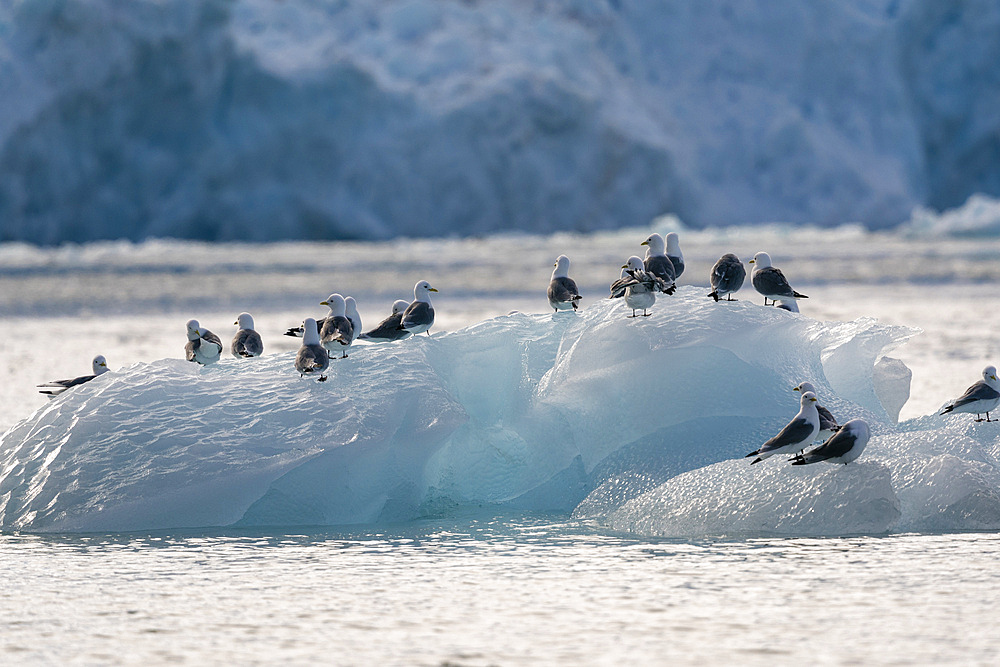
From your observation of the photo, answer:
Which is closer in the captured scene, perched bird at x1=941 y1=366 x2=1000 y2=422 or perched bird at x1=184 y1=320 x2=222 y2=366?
perched bird at x1=941 y1=366 x2=1000 y2=422

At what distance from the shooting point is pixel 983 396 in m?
5.62

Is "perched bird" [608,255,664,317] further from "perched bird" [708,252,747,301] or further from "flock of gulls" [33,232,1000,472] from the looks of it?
"perched bird" [708,252,747,301]

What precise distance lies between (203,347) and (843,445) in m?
3.29

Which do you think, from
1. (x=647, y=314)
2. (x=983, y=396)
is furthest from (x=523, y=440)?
(x=983, y=396)

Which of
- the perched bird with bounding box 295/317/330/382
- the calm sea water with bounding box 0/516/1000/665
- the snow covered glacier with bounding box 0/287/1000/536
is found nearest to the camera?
the calm sea water with bounding box 0/516/1000/665

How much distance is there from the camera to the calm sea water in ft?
10.9

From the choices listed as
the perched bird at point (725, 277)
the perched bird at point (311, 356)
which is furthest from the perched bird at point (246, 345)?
the perched bird at point (725, 277)

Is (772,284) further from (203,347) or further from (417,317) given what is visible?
(203,347)

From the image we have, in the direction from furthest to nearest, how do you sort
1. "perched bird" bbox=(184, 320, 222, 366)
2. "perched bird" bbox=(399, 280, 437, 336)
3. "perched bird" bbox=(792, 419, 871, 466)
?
1. "perched bird" bbox=(399, 280, 437, 336)
2. "perched bird" bbox=(184, 320, 222, 366)
3. "perched bird" bbox=(792, 419, 871, 466)

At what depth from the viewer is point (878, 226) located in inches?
1334

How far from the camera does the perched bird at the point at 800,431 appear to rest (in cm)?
478

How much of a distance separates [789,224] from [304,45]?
13482mm

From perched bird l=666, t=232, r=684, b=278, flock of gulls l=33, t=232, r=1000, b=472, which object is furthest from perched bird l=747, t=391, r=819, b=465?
perched bird l=666, t=232, r=684, b=278

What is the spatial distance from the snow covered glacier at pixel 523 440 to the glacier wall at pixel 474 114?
2198 centimetres
